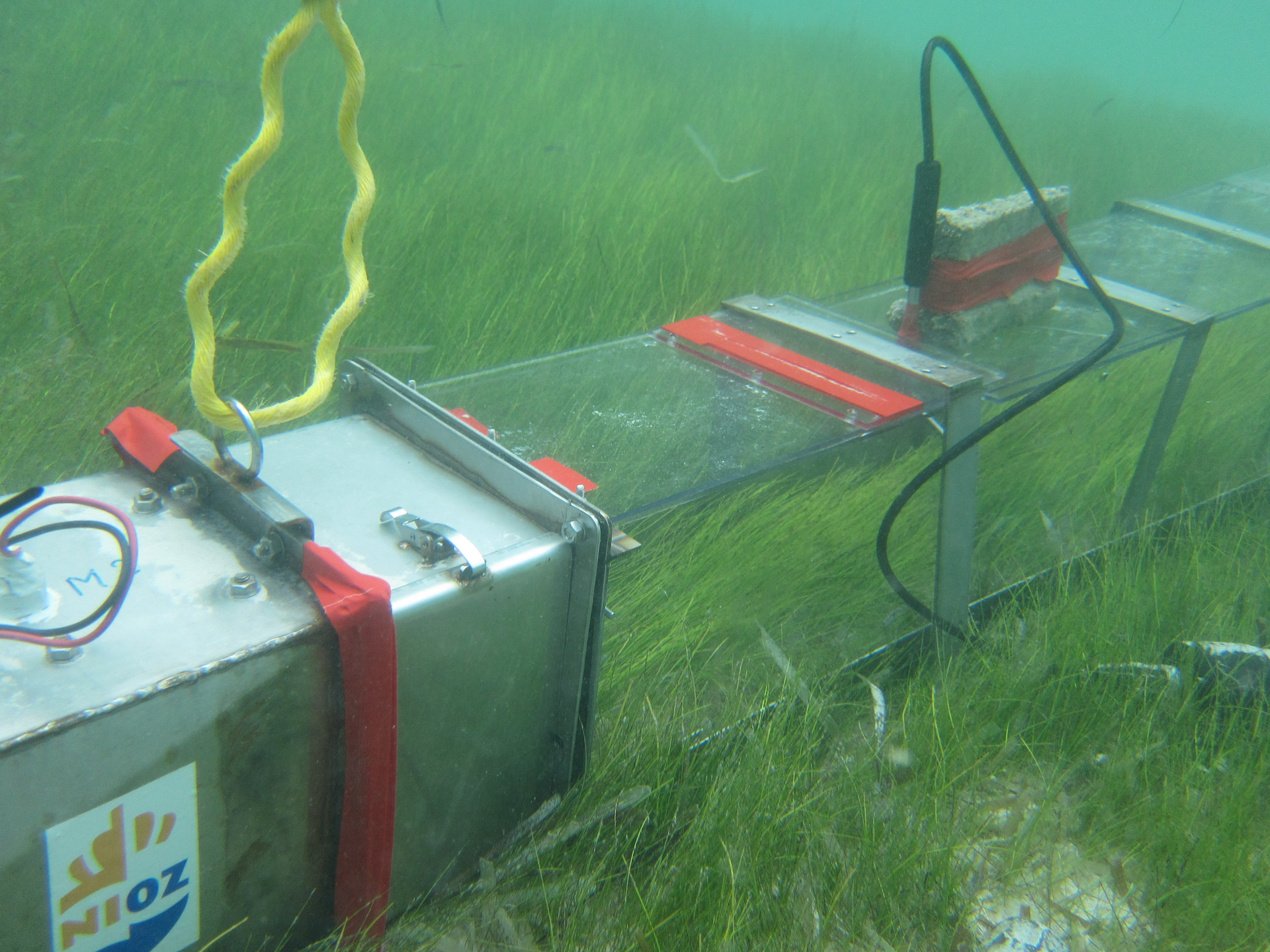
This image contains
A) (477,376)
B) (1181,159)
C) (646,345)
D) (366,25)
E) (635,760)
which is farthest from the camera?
(1181,159)

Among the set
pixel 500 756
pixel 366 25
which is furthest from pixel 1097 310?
pixel 366 25

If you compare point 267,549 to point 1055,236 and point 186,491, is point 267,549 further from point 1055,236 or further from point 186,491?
point 1055,236

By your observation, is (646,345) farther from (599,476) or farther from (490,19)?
(490,19)

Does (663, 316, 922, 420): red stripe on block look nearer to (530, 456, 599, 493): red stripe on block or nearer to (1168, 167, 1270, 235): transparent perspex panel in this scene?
(530, 456, 599, 493): red stripe on block

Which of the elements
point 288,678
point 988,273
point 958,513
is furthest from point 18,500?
Result: point 988,273

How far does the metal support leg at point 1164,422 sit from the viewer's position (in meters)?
1.70

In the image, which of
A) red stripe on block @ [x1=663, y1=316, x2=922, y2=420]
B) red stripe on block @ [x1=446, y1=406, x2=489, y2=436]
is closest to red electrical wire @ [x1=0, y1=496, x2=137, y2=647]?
red stripe on block @ [x1=446, y1=406, x2=489, y2=436]

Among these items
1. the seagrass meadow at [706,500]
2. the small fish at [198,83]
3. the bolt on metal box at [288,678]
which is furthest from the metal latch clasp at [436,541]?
the small fish at [198,83]

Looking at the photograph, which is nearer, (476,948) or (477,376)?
(476,948)

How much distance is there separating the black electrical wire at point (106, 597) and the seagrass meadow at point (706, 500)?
1.45ft

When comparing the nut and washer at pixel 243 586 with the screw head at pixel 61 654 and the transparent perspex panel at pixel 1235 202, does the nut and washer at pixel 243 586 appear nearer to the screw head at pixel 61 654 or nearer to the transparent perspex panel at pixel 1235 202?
the screw head at pixel 61 654

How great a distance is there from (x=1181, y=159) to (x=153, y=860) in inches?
283

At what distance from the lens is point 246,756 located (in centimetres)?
65

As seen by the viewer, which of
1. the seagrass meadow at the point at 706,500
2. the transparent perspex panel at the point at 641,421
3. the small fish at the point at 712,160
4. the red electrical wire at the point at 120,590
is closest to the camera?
the red electrical wire at the point at 120,590
